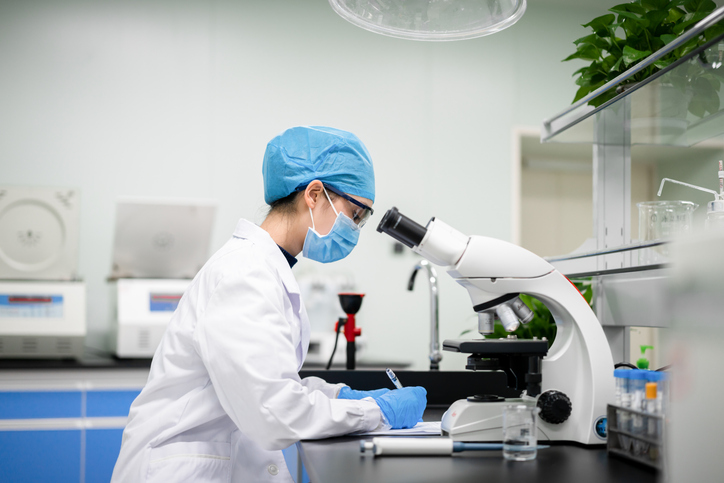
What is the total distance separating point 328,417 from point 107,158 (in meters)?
2.67

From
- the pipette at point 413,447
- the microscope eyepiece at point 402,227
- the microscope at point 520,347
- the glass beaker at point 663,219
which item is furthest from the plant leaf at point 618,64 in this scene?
the pipette at point 413,447

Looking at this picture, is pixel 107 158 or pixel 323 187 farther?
pixel 107 158

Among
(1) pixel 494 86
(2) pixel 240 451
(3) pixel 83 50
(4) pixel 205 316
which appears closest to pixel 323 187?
(4) pixel 205 316

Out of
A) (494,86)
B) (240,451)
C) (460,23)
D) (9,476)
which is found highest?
(494,86)

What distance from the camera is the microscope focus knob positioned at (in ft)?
3.33

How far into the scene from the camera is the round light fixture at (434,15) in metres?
1.18

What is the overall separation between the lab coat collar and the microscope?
23 cm

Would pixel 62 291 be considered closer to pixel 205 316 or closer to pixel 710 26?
pixel 205 316

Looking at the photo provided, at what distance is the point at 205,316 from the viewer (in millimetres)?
998

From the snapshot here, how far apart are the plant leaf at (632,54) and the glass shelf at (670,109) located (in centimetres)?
6

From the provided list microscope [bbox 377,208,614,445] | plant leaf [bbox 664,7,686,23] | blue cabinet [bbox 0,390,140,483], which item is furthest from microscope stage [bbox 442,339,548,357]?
blue cabinet [bbox 0,390,140,483]

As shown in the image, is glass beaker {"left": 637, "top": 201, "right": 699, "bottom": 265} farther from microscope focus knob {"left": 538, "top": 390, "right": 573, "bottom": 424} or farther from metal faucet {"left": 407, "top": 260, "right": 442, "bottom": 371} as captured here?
metal faucet {"left": 407, "top": 260, "right": 442, "bottom": 371}

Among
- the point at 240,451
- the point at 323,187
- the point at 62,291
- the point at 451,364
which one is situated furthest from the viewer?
the point at 451,364

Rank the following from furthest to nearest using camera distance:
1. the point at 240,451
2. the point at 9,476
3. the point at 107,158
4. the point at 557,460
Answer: the point at 107,158, the point at 9,476, the point at 240,451, the point at 557,460
